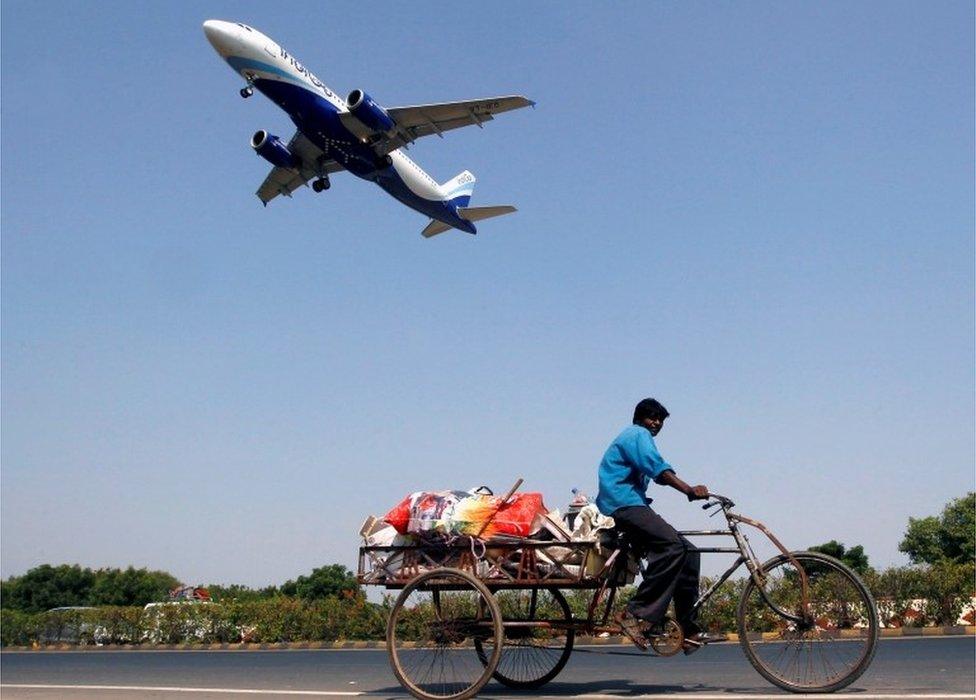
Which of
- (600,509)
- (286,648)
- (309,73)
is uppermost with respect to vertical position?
(309,73)

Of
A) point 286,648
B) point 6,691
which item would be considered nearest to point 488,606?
point 6,691

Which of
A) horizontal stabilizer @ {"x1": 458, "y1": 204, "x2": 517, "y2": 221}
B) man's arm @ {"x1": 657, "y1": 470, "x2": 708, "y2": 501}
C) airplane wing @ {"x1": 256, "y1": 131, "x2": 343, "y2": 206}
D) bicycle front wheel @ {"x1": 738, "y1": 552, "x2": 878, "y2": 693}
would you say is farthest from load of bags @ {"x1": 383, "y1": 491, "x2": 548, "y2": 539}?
horizontal stabilizer @ {"x1": 458, "y1": 204, "x2": 517, "y2": 221}

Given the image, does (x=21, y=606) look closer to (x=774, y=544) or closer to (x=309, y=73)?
(x=309, y=73)

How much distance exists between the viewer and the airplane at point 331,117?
100ft

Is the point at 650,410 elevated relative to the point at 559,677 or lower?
elevated

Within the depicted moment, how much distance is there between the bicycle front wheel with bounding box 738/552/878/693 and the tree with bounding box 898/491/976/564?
67.8 m

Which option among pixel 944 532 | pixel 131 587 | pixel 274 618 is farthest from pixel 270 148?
pixel 944 532

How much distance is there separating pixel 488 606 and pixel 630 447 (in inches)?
52.2

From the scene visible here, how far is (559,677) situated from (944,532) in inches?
2687

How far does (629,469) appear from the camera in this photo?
6.39 meters

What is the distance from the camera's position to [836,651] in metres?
5.91

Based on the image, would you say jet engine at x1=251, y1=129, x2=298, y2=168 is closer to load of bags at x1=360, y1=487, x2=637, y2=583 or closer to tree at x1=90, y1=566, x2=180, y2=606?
tree at x1=90, y1=566, x2=180, y2=606

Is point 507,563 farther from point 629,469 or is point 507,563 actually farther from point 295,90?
point 295,90

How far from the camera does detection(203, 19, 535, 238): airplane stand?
100 feet
